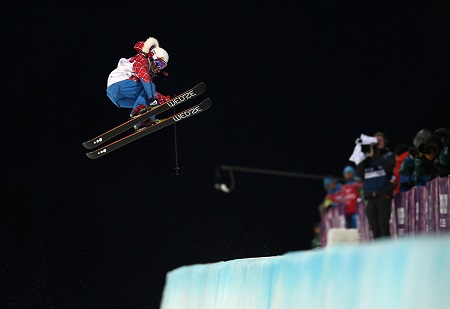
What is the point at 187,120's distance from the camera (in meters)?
16.3

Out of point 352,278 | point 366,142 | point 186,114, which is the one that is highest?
point 186,114

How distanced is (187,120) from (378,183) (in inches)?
278

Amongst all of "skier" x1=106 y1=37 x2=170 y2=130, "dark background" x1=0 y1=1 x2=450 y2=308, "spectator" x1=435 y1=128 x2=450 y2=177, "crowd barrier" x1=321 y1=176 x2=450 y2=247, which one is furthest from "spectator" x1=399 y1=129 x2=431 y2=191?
"dark background" x1=0 y1=1 x2=450 y2=308

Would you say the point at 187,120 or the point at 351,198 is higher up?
the point at 187,120

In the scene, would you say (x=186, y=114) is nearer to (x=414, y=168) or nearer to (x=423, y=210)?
(x=414, y=168)

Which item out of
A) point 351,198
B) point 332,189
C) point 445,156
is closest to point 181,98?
point 445,156

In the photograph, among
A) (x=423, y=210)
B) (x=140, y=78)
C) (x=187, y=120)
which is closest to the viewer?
(x=423, y=210)

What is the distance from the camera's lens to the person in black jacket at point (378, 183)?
9.77 m

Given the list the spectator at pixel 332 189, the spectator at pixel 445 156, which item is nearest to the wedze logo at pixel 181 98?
the spectator at pixel 445 156

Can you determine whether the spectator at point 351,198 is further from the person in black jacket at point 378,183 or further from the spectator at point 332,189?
the person in black jacket at point 378,183

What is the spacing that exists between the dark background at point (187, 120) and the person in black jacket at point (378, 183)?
182 inches

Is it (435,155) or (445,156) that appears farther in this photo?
(435,155)

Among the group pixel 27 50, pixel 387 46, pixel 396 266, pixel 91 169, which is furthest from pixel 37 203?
pixel 396 266

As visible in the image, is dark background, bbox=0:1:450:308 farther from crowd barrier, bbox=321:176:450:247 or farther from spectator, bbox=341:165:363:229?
crowd barrier, bbox=321:176:450:247
